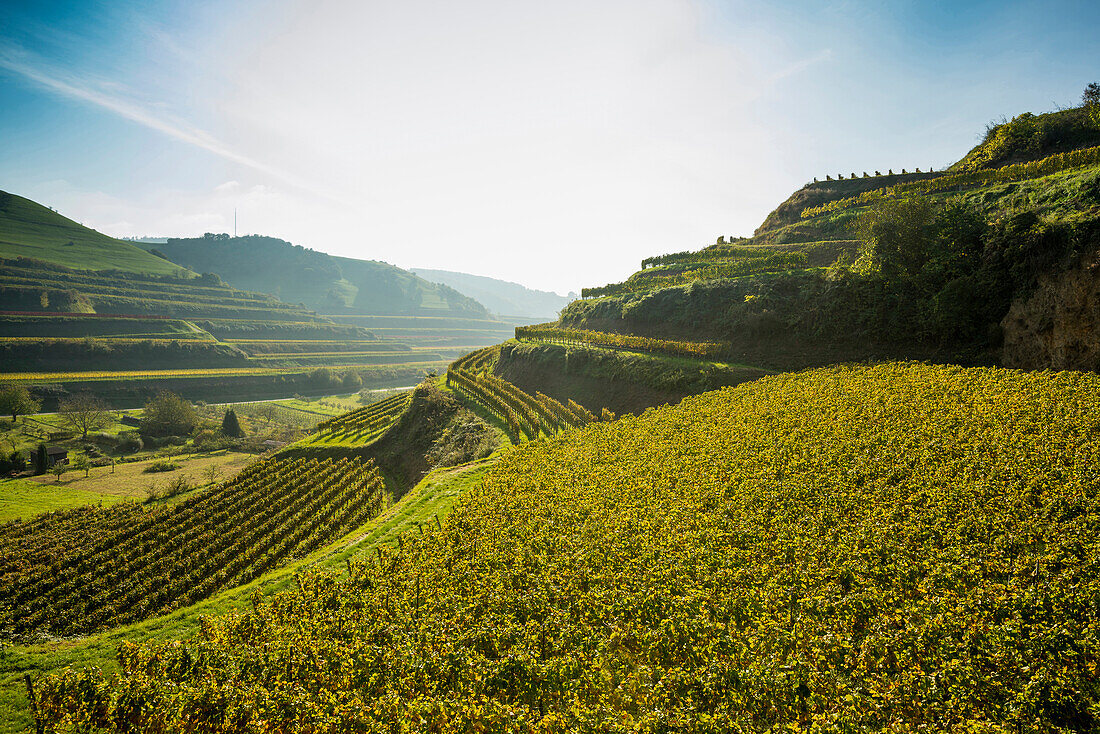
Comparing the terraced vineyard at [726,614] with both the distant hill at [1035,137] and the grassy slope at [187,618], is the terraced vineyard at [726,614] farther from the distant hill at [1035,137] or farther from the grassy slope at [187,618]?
the distant hill at [1035,137]

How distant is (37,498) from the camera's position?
39031 millimetres


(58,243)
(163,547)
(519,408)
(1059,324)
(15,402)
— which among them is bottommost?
(163,547)

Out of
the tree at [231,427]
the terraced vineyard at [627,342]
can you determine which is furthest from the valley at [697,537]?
the tree at [231,427]

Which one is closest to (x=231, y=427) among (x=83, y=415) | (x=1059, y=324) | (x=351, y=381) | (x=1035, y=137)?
(x=83, y=415)

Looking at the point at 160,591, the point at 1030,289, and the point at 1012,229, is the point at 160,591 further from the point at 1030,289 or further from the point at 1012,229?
the point at 1012,229

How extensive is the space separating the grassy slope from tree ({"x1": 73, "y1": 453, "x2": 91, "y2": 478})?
176ft

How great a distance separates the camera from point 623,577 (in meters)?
8.33

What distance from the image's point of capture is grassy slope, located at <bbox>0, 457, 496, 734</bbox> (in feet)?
30.9

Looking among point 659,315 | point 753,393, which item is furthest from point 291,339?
point 753,393

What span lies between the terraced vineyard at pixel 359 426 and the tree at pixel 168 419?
41.5 metres

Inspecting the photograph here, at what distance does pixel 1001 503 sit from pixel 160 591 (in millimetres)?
30401

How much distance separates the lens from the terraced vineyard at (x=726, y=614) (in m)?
5.52

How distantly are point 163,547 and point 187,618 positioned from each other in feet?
44.2

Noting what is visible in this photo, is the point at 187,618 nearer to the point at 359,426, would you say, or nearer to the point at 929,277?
the point at 359,426
